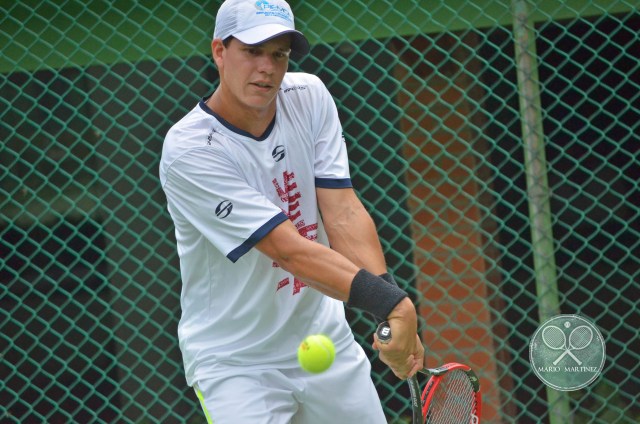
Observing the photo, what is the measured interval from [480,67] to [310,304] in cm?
262

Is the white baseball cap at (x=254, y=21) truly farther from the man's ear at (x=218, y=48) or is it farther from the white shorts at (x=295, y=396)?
the white shorts at (x=295, y=396)

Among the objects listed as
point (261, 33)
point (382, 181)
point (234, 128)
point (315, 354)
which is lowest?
point (382, 181)

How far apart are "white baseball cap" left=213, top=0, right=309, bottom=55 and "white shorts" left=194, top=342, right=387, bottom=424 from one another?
3.31 feet

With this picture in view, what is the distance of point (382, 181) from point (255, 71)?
8.06 ft

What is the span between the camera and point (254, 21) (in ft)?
10.2

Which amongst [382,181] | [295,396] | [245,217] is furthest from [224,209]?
[382,181]

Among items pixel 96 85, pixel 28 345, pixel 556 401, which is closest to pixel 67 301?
pixel 28 345

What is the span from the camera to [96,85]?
5.20m

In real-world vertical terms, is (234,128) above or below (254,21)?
below

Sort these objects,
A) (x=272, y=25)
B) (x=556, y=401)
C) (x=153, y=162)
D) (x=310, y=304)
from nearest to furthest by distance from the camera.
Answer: (x=272, y=25) → (x=310, y=304) → (x=556, y=401) → (x=153, y=162)

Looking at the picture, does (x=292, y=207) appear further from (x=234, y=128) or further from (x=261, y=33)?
(x=261, y=33)

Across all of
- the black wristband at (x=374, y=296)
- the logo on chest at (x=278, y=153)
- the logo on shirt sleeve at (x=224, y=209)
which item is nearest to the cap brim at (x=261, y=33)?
the logo on chest at (x=278, y=153)

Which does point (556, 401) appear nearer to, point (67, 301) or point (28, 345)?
point (67, 301)

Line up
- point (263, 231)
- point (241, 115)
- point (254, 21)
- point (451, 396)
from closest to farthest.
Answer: point (263, 231)
point (254, 21)
point (241, 115)
point (451, 396)
